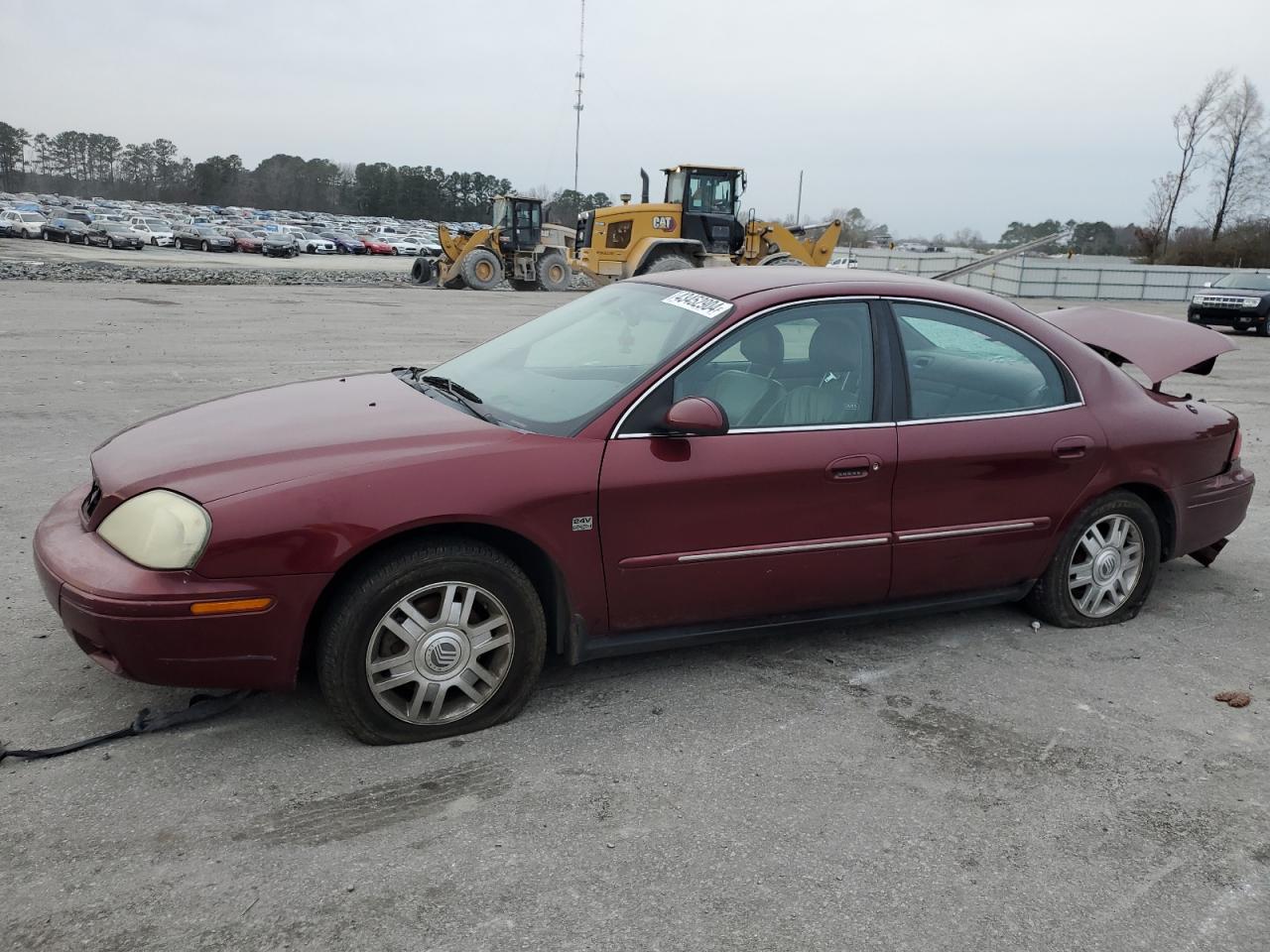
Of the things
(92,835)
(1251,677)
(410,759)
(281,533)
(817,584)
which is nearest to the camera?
(92,835)

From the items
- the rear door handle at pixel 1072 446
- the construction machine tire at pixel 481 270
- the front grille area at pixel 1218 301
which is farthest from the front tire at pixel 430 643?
the construction machine tire at pixel 481 270

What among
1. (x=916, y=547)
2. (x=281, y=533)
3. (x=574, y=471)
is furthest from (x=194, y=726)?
(x=916, y=547)

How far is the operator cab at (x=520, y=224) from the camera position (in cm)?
2983

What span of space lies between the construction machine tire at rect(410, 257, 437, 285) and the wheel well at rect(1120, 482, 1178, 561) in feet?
91.9

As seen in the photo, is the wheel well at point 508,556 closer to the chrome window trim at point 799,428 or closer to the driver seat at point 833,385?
the chrome window trim at point 799,428

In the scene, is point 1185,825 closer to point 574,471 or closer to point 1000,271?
point 574,471

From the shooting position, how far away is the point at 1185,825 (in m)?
3.04

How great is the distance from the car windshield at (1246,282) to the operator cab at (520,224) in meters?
17.8

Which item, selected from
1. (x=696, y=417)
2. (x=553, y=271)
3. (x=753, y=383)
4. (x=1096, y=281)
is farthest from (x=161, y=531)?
(x=1096, y=281)

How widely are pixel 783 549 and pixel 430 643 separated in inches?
51.9

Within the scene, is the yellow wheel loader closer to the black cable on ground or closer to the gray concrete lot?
the gray concrete lot

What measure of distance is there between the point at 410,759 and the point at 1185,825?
92.7 inches

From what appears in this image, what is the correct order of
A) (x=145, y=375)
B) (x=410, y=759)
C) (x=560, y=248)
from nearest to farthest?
(x=410, y=759), (x=145, y=375), (x=560, y=248)

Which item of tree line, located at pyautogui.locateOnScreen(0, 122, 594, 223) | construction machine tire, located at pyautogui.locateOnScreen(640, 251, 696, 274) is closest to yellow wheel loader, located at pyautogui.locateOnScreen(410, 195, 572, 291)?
construction machine tire, located at pyautogui.locateOnScreen(640, 251, 696, 274)
